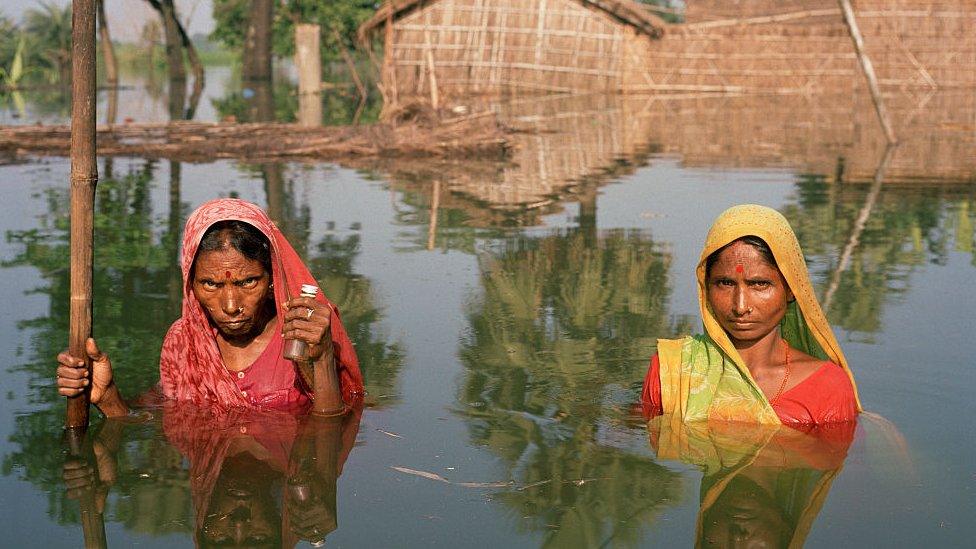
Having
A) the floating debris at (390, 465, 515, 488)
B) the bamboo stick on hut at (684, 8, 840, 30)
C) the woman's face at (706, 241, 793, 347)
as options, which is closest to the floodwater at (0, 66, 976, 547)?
the floating debris at (390, 465, 515, 488)

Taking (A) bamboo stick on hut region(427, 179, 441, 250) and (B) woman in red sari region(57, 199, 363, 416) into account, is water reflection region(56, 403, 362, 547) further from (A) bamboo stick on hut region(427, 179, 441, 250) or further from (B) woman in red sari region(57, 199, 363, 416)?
(A) bamboo stick on hut region(427, 179, 441, 250)

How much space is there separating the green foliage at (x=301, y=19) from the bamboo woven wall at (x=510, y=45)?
3.52 meters

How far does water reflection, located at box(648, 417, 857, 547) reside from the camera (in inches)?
138

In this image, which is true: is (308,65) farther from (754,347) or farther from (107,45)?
(754,347)

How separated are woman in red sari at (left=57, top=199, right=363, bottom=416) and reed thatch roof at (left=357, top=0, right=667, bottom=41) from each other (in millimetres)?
21448

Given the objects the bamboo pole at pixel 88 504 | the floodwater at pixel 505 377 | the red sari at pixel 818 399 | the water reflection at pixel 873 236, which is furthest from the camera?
the water reflection at pixel 873 236

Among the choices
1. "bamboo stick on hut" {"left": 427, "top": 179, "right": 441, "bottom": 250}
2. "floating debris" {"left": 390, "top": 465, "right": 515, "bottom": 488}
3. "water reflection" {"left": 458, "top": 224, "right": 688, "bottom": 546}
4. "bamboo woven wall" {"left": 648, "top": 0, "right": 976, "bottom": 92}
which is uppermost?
"bamboo woven wall" {"left": 648, "top": 0, "right": 976, "bottom": 92}

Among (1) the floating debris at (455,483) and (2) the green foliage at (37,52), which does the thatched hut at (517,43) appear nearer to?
(2) the green foliage at (37,52)

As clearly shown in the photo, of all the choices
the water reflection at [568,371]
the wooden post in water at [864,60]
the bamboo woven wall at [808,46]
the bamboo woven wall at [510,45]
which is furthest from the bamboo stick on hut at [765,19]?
the water reflection at [568,371]

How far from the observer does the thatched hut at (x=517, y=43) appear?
2619 centimetres

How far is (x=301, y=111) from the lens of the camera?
2258cm

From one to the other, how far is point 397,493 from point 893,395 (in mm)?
2282

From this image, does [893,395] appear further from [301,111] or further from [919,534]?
[301,111]

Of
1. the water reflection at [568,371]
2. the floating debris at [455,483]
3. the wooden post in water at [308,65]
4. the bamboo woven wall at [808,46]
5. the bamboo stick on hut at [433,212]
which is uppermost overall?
the bamboo woven wall at [808,46]
